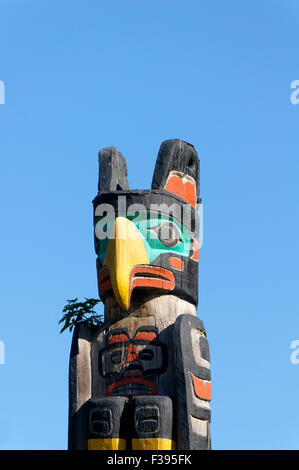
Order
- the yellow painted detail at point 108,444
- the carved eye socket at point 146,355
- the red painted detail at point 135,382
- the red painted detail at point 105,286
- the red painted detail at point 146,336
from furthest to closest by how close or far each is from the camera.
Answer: the red painted detail at point 105,286, the red painted detail at point 146,336, the carved eye socket at point 146,355, the red painted detail at point 135,382, the yellow painted detail at point 108,444

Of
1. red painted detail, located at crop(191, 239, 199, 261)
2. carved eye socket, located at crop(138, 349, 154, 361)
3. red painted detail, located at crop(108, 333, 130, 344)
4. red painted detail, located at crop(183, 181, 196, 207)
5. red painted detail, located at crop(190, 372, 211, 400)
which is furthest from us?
red painted detail, located at crop(183, 181, 196, 207)

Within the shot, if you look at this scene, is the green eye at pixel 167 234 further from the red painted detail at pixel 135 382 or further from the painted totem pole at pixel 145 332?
the red painted detail at pixel 135 382

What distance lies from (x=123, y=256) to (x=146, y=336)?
1.43 metres

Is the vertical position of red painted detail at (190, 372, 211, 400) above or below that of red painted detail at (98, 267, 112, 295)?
below

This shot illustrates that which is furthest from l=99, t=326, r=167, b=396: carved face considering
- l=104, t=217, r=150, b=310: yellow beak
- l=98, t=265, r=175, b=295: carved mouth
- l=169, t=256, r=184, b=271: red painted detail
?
l=169, t=256, r=184, b=271: red painted detail

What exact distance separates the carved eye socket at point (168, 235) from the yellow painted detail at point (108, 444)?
11.7ft

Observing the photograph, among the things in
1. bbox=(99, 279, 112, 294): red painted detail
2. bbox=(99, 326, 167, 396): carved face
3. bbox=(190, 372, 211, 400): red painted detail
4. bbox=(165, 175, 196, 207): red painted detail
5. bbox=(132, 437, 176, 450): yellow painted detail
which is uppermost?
bbox=(165, 175, 196, 207): red painted detail

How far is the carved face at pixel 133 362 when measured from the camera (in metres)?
15.0

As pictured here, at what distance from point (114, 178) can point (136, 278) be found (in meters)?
2.18

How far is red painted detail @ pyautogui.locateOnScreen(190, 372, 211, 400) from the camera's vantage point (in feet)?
47.9

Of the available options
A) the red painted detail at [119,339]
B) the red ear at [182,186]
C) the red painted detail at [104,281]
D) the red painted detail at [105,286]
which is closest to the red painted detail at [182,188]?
the red ear at [182,186]

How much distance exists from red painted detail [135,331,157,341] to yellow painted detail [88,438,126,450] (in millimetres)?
1807

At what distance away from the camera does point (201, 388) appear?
48.5 feet

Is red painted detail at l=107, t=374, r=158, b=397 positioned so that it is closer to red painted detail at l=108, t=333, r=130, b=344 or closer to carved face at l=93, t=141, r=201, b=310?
red painted detail at l=108, t=333, r=130, b=344
